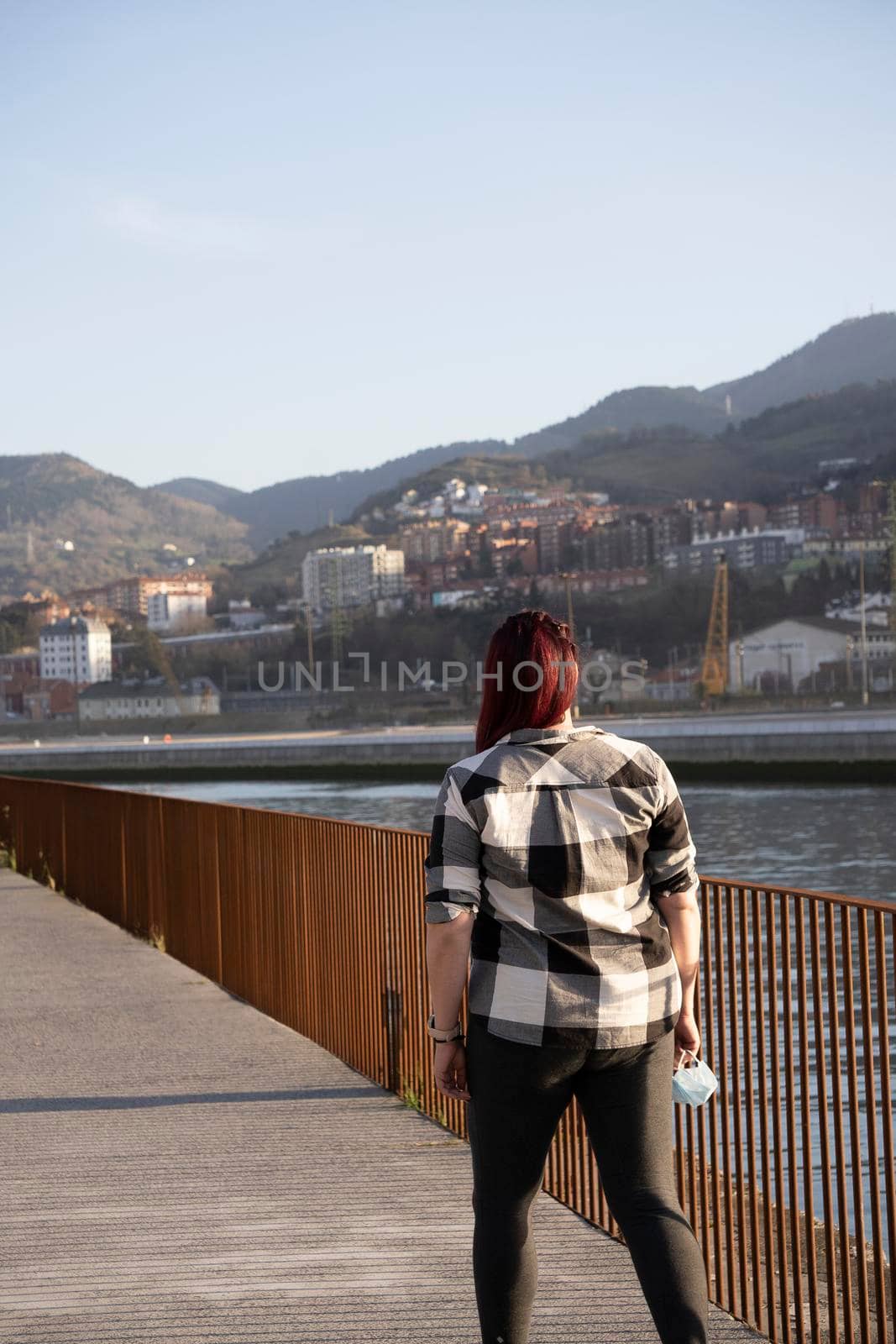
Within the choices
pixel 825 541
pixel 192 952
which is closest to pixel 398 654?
pixel 825 541

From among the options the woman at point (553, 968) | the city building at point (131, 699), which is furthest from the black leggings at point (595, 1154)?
the city building at point (131, 699)

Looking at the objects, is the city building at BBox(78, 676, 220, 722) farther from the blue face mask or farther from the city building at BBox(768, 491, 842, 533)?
the blue face mask

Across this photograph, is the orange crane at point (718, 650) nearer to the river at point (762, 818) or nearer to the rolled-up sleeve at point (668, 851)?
the river at point (762, 818)

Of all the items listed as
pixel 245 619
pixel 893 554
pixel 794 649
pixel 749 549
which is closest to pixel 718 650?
pixel 794 649

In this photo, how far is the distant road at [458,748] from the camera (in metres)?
55.7

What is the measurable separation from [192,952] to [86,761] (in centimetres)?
6759

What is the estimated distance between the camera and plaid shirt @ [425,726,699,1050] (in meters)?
2.53

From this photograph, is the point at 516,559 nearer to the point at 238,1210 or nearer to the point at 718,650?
the point at 718,650

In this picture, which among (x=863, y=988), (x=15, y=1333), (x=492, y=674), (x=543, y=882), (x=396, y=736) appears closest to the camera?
(x=543, y=882)

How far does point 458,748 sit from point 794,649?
53227 millimetres

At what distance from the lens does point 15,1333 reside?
3.42m

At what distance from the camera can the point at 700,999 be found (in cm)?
395

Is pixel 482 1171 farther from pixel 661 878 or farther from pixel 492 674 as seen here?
pixel 492 674

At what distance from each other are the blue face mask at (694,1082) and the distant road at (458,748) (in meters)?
51.3
